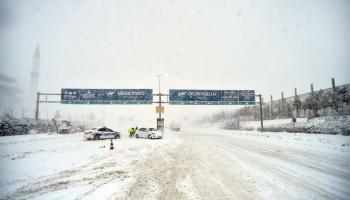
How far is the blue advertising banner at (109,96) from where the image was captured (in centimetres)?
3734

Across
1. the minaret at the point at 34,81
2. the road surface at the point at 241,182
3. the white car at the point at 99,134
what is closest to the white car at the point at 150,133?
the white car at the point at 99,134

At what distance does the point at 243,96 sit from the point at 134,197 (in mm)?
35737

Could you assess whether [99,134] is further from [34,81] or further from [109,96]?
[34,81]

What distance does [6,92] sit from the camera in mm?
141125

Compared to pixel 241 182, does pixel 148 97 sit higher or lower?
higher

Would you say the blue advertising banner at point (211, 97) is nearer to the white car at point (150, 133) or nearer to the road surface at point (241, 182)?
the white car at point (150, 133)

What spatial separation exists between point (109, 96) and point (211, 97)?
713 inches

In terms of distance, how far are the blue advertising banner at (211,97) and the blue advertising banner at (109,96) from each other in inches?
188

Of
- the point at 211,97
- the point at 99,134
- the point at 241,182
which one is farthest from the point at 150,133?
the point at 241,182

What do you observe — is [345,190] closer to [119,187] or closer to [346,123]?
[119,187]

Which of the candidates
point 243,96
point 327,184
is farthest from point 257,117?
point 327,184

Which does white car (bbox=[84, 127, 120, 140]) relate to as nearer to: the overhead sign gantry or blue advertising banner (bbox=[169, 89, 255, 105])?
the overhead sign gantry

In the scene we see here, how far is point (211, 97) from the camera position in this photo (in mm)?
37750

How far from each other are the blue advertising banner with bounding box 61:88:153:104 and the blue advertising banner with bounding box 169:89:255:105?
4.78 meters
